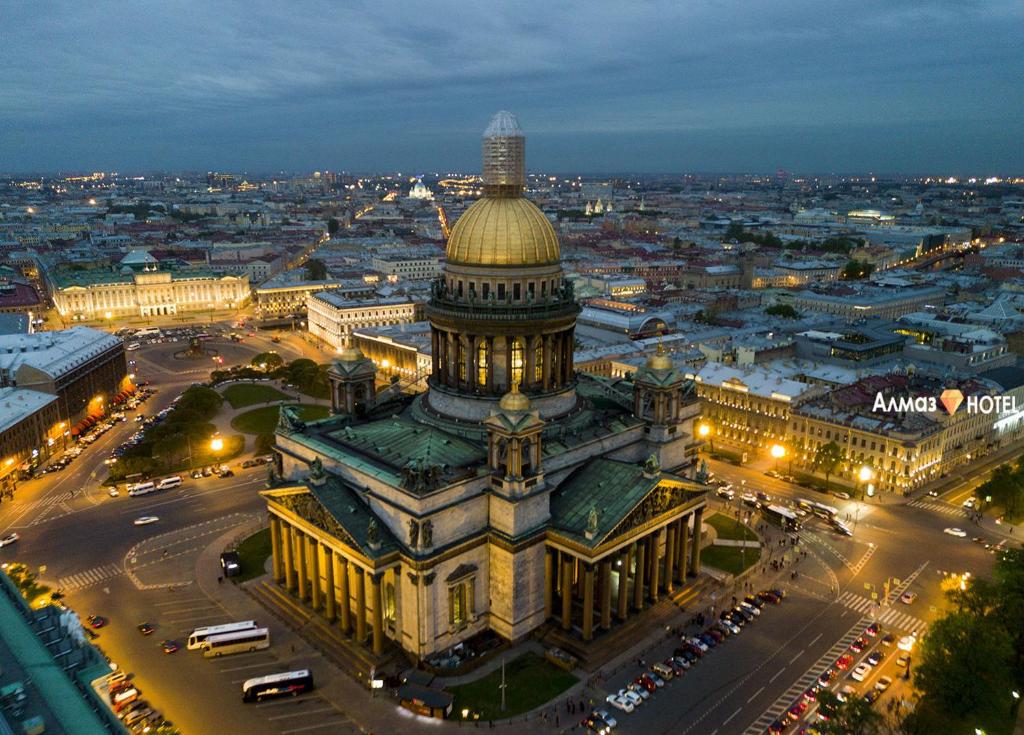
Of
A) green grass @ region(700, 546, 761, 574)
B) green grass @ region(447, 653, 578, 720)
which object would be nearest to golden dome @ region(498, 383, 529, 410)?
green grass @ region(447, 653, 578, 720)

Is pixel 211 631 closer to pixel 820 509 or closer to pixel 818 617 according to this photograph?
pixel 818 617

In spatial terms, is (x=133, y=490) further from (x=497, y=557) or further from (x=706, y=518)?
(x=706, y=518)

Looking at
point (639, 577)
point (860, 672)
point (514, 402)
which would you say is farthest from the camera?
point (639, 577)

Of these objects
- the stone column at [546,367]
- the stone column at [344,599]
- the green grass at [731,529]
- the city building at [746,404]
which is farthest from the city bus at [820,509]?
the stone column at [344,599]

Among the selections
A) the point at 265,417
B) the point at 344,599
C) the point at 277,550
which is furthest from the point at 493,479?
the point at 265,417

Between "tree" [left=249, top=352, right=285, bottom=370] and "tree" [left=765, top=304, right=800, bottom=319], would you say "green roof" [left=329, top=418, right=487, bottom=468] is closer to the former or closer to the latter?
"tree" [left=249, top=352, right=285, bottom=370]

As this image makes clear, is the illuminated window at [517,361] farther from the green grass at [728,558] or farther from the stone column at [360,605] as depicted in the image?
the green grass at [728,558]

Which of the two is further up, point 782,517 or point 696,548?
point 696,548
